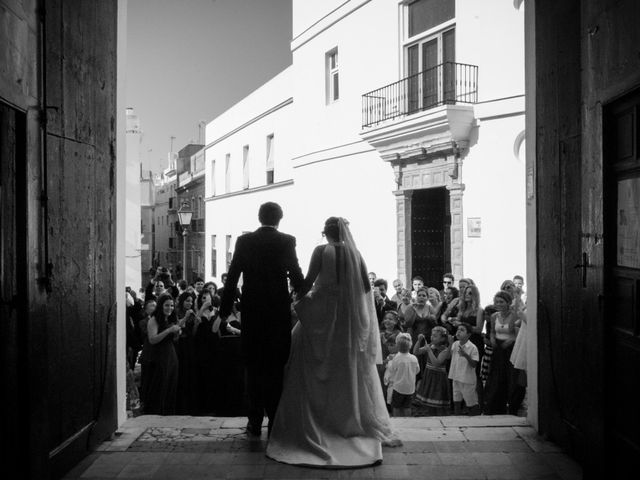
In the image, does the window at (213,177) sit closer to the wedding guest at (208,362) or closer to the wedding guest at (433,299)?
the wedding guest at (433,299)

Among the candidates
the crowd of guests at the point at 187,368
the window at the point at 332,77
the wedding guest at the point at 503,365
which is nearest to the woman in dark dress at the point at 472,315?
the wedding guest at the point at 503,365

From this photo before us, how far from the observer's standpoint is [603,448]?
12.1 feet

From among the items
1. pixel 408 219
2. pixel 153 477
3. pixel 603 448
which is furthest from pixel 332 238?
pixel 408 219

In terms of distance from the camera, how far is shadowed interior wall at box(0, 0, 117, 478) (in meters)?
3.49

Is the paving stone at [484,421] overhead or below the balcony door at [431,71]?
below

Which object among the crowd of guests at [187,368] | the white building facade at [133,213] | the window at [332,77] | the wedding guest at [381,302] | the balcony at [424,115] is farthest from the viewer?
the white building facade at [133,213]

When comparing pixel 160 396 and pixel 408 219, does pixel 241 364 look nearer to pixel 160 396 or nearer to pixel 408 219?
pixel 160 396

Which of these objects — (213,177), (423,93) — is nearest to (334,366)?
(423,93)

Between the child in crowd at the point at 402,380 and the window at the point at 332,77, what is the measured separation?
1099 centimetres

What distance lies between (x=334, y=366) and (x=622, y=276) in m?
2.21

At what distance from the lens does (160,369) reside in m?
7.30

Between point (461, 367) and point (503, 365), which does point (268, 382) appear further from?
point (503, 365)

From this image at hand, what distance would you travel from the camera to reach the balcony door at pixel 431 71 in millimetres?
12891

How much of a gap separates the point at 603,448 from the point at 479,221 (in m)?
8.65
